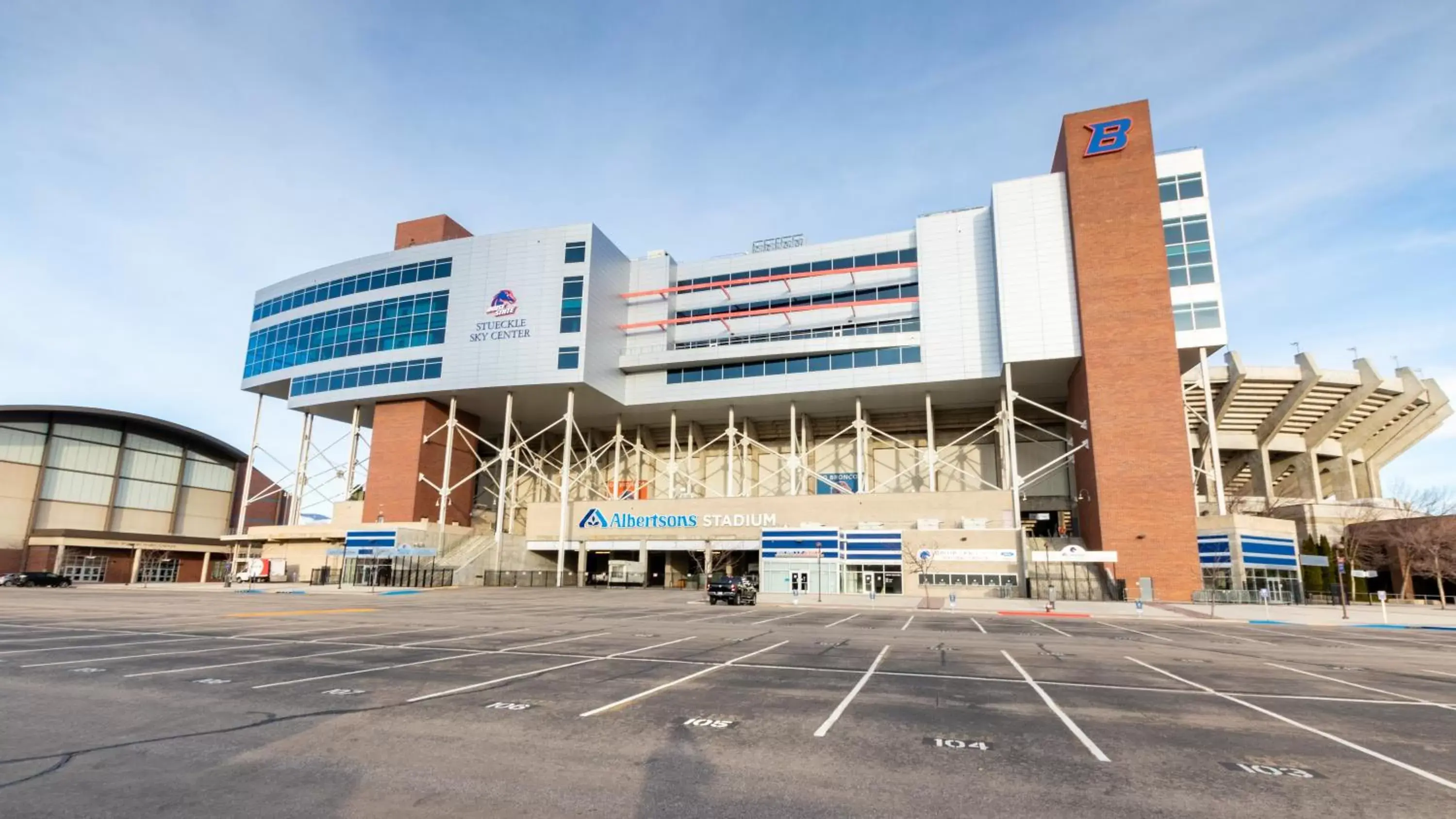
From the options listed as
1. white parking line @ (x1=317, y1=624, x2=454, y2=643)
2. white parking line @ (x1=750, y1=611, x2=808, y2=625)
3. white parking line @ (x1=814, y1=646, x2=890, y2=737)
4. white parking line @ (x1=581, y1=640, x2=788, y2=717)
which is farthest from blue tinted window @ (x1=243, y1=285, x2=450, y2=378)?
white parking line @ (x1=814, y1=646, x2=890, y2=737)

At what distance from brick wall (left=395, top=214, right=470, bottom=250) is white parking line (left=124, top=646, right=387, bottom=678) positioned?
63.3 metres

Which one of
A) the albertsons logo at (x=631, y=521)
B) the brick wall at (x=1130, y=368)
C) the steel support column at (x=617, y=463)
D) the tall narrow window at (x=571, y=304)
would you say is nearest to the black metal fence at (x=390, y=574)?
the albertsons logo at (x=631, y=521)

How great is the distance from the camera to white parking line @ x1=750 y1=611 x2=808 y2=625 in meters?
26.8

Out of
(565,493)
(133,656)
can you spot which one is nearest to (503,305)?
(565,493)

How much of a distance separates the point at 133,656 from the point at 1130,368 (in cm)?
5265

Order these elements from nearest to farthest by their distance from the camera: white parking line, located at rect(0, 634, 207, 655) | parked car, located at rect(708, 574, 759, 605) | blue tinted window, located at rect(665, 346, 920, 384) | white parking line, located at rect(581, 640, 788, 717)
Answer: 1. white parking line, located at rect(581, 640, 788, 717)
2. white parking line, located at rect(0, 634, 207, 655)
3. parked car, located at rect(708, 574, 759, 605)
4. blue tinted window, located at rect(665, 346, 920, 384)

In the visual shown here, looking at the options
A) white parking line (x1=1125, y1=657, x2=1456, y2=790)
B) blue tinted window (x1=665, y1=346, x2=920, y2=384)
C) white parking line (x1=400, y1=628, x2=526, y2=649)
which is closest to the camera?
white parking line (x1=1125, y1=657, x2=1456, y2=790)

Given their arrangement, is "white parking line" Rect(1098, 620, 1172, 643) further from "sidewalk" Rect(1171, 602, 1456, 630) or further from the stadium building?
the stadium building

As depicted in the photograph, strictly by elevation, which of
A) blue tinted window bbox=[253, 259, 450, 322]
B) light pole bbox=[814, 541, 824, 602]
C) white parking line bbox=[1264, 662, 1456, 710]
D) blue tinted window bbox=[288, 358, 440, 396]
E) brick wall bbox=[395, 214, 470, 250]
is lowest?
white parking line bbox=[1264, 662, 1456, 710]

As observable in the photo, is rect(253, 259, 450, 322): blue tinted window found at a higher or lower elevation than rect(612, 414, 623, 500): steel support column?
higher

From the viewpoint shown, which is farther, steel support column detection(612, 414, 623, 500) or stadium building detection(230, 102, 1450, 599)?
steel support column detection(612, 414, 623, 500)

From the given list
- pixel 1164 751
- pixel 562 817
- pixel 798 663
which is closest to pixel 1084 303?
pixel 798 663

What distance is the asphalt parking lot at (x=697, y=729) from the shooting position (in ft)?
20.6

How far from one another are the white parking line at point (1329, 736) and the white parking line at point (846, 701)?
18.6 ft
